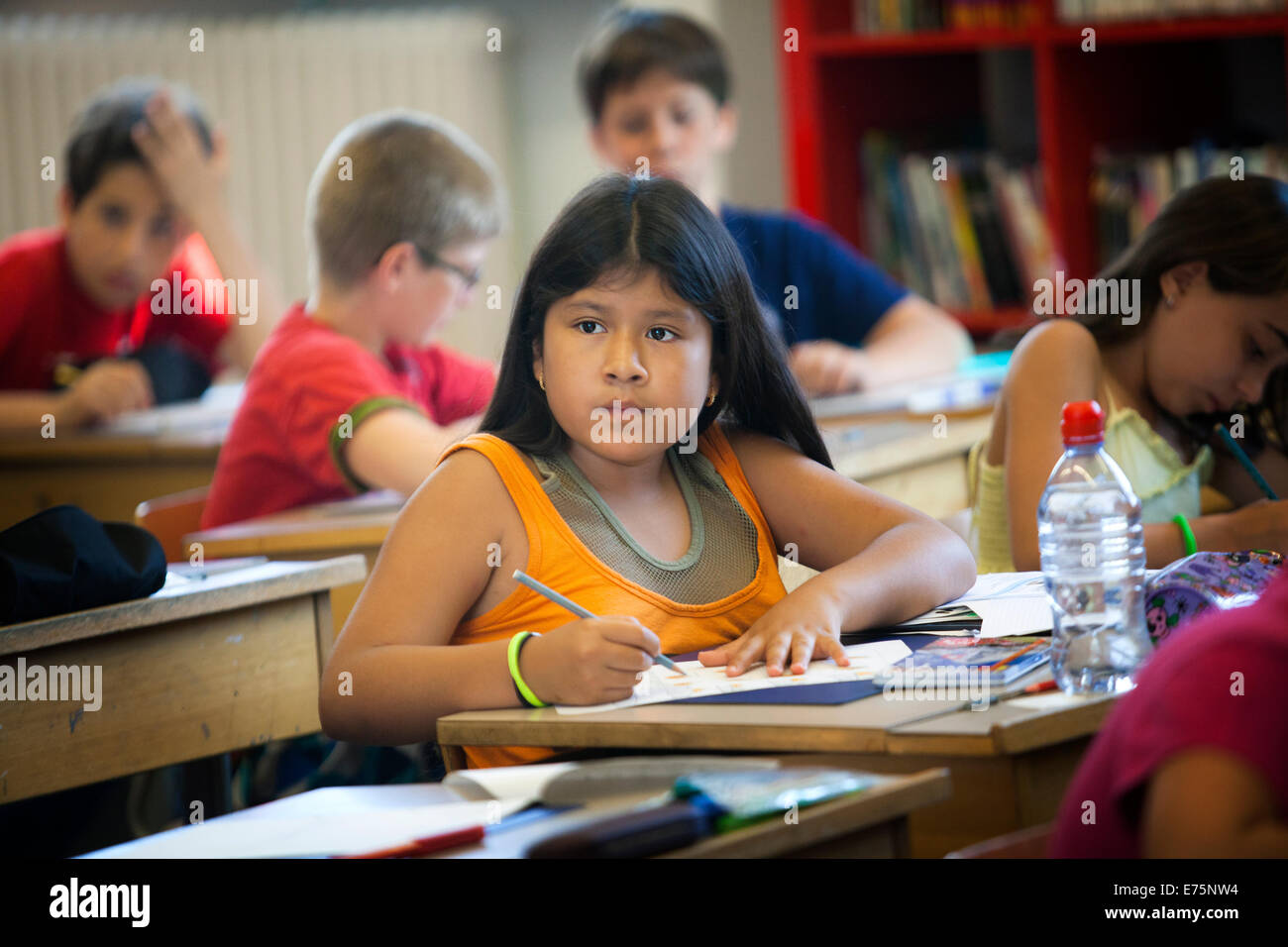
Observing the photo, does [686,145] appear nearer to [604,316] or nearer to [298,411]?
[298,411]

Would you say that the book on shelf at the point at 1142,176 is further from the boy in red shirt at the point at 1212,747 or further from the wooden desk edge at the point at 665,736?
the boy in red shirt at the point at 1212,747

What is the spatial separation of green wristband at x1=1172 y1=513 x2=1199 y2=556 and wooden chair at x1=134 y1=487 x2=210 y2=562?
1540 mm

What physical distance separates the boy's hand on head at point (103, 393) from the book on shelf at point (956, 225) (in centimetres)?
196

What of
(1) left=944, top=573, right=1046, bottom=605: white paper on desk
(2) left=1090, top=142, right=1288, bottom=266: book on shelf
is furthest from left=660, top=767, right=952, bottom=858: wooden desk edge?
(2) left=1090, top=142, right=1288, bottom=266: book on shelf

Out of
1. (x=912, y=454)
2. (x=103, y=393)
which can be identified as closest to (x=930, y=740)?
(x=912, y=454)

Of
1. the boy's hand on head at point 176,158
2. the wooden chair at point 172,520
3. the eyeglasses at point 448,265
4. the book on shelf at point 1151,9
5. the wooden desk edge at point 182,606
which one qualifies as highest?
the book on shelf at point 1151,9

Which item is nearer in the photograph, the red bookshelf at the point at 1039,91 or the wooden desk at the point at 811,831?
the wooden desk at the point at 811,831

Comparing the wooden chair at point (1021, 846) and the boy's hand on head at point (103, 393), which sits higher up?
the boy's hand on head at point (103, 393)

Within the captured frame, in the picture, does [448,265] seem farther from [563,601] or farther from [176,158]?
[563,601]

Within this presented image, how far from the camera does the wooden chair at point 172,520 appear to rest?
8.42ft

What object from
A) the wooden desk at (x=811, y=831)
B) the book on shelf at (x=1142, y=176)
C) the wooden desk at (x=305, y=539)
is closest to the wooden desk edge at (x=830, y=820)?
the wooden desk at (x=811, y=831)

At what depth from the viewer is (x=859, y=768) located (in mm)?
1165

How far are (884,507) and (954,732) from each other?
0.61 m

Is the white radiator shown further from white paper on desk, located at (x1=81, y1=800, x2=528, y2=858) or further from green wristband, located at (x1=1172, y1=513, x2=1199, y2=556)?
white paper on desk, located at (x1=81, y1=800, x2=528, y2=858)
